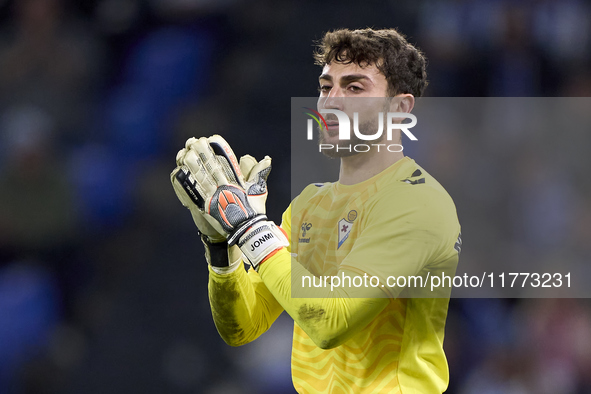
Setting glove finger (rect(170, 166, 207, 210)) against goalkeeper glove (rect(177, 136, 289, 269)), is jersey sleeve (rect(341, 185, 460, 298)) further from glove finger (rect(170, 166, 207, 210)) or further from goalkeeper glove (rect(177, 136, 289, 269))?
glove finger (rect(170, 166, 207, 210))

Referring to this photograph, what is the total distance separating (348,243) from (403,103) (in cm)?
52

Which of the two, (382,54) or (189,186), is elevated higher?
(382,54)

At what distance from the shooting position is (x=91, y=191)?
338cm

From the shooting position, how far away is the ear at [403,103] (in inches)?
69.8

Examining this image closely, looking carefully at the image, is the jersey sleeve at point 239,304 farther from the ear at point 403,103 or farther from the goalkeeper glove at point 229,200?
the ear at point 403,103

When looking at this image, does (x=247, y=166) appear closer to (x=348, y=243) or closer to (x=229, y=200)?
(x=229, y=200)

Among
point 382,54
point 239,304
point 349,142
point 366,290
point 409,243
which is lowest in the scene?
point 239,304

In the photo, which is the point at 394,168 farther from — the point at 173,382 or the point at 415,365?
the point at 173,382

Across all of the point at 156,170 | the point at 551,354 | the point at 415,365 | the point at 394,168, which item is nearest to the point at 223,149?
the point at 394,168

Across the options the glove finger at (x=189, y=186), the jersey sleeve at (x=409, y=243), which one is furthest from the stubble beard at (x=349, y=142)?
the glove finger at (x=189, y=186)

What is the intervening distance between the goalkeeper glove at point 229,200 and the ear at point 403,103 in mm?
530

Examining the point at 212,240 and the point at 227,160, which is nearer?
the point at 227,160

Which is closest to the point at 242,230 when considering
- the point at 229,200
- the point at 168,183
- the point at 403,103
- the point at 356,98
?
the point at 229,200

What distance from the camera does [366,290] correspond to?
1.37 m
